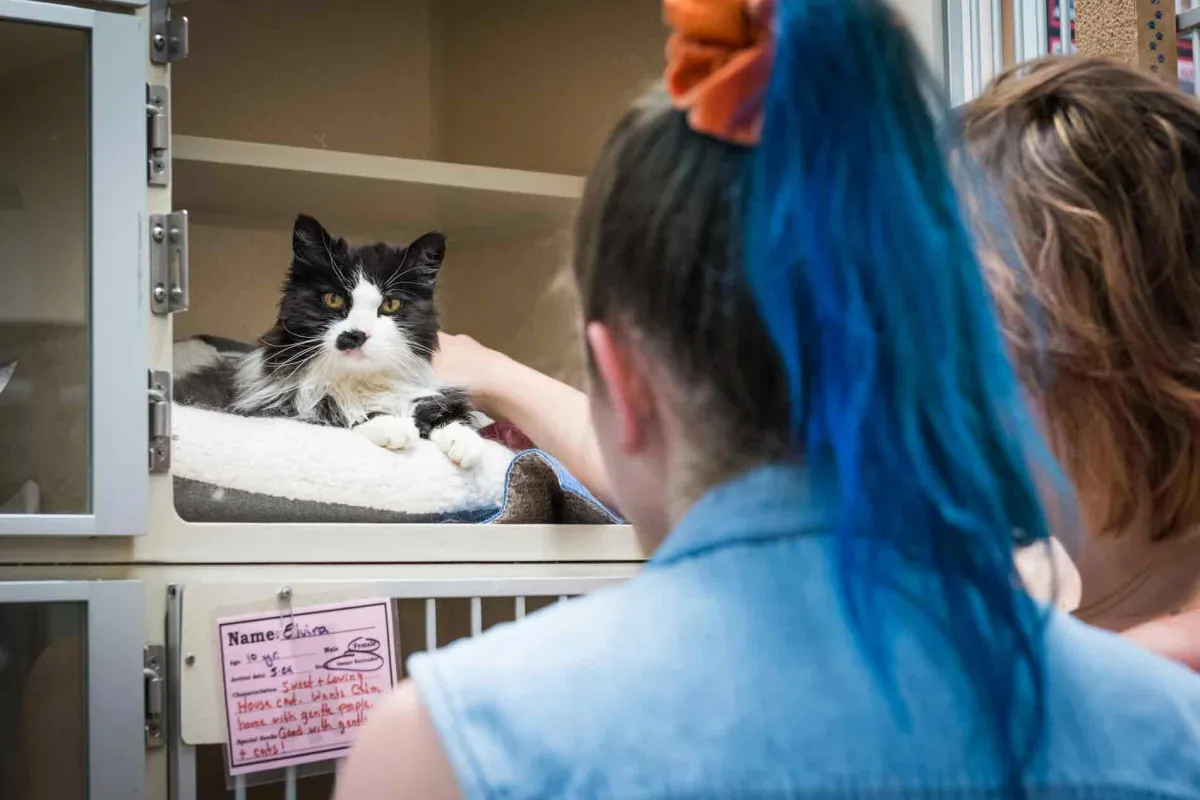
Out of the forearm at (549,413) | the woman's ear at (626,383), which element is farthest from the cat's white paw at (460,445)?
the woman's ear at (626,383)

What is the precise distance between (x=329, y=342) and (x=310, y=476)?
0.84 feet

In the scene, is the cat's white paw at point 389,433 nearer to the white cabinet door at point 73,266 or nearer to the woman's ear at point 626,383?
the white cabinet door at point 73,266

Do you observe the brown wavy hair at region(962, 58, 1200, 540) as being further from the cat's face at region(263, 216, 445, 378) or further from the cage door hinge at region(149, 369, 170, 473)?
the cat's face at region(263, 216, 445, 378)

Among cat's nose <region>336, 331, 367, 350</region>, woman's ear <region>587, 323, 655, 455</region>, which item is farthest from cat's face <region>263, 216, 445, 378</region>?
woman's ear <region>587, 323, 655, 455</region>

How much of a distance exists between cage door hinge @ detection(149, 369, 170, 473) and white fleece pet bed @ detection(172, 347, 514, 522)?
4cm

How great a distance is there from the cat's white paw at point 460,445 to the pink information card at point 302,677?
19 cm

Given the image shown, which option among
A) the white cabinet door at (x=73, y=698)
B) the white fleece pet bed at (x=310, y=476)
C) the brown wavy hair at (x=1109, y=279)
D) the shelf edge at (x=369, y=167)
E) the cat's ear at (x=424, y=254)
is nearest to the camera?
the brown wavy hair at (x=1109, y=279)

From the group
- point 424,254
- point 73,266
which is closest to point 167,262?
point 73,266

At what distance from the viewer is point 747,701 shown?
399 mm

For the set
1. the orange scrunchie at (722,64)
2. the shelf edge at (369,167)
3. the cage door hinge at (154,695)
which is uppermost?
the shelf edge at (369,167)

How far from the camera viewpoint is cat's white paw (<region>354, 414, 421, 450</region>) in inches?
50.7

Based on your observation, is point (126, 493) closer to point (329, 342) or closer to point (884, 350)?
point (329, 342)

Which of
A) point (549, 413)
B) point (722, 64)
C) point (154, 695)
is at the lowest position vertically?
point (154, 695)

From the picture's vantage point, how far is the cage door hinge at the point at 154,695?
3.56 feet
